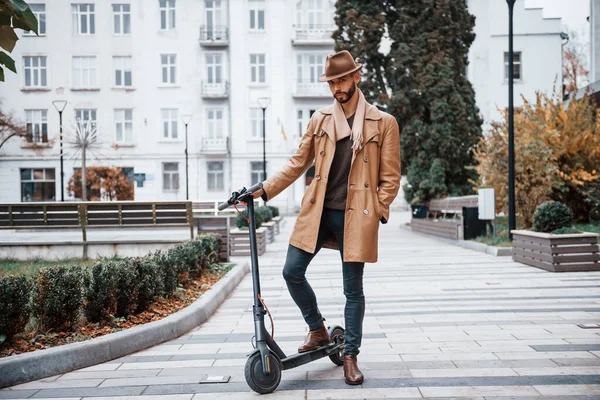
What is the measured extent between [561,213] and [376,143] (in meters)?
7.77

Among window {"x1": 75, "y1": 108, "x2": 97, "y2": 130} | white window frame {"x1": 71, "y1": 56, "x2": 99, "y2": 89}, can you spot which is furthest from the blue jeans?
white window frame {"x1": 71, "y1": 56, "x2": 99, "y2": 89}

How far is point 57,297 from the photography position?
5391 mm

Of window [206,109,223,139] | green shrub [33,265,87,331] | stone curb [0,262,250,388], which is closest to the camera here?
stone curb [0,262,250,388]

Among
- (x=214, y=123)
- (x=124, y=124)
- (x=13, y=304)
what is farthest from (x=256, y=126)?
(x=13, y=304)

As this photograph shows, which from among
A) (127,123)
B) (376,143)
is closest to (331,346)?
(376,143)

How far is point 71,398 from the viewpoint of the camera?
13.7 feet

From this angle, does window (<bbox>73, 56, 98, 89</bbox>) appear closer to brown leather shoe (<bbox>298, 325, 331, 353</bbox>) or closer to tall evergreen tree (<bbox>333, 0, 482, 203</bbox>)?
tall evergreen tree (<bbox>333, 0, 482, 203</bbox>)

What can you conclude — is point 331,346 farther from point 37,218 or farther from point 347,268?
point 37,218

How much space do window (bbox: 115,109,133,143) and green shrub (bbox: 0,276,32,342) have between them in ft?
129

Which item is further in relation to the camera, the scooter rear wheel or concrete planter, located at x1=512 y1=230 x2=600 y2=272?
concrete planter, located at x1=512 y1=230 x2=600 y2=272

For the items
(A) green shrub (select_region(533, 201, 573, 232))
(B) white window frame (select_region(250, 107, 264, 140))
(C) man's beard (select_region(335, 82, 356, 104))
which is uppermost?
(B) white window frame (select_region(250, 107, 264, 140))

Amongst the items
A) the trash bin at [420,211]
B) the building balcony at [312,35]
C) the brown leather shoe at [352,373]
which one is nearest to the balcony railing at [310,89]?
the building balcony at [312,35]

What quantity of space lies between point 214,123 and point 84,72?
29.8ft

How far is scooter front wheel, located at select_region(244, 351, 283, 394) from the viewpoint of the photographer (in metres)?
4.11
